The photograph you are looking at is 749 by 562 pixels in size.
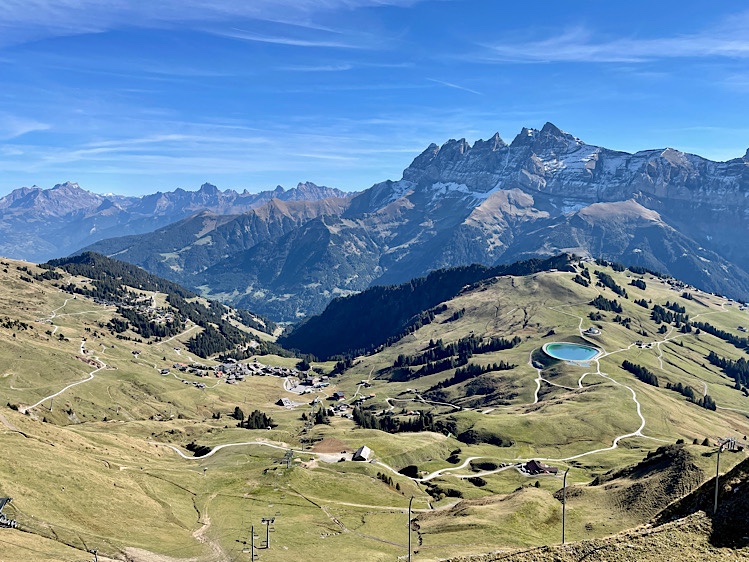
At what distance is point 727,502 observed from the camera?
57906 millimetres

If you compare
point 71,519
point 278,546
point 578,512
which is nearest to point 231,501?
point 278,546

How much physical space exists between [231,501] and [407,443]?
87.9 m

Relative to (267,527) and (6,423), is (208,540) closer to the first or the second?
(267,527)

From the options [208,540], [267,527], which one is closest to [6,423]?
[208,540]

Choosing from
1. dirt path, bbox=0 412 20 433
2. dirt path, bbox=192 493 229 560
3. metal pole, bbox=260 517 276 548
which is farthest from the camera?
dirt path, bbox=0 412 20 433

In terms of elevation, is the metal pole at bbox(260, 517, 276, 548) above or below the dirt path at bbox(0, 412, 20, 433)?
below

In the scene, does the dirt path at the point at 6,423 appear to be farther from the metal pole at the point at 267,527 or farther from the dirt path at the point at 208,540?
the metal pole at the point at 267,527

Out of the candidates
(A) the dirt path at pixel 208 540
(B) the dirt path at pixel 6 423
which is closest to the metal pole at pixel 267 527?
(A) the dirt path at pixel 208 540

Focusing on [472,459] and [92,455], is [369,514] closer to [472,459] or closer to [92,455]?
[92,455]

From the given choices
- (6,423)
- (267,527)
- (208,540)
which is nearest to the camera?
(208,540)

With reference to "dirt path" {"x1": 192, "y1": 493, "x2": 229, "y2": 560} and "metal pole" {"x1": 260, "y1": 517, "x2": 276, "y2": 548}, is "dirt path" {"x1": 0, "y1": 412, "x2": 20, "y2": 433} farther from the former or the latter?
"metal pole" {"x1": 260, "y1": 517, "x2": 276, "y2": 548}

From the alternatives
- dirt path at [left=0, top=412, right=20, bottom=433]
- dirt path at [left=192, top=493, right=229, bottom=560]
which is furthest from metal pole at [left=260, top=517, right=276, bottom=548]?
dirt path at [left=0, top=412, right=20, bottom=433]

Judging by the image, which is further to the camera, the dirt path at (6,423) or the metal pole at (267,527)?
the dirt path at (6,423)

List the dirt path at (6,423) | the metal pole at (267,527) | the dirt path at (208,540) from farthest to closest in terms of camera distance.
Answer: the dirt path at (6,423) < the metal pole at (267,527) < the dirt path at (208,540)
